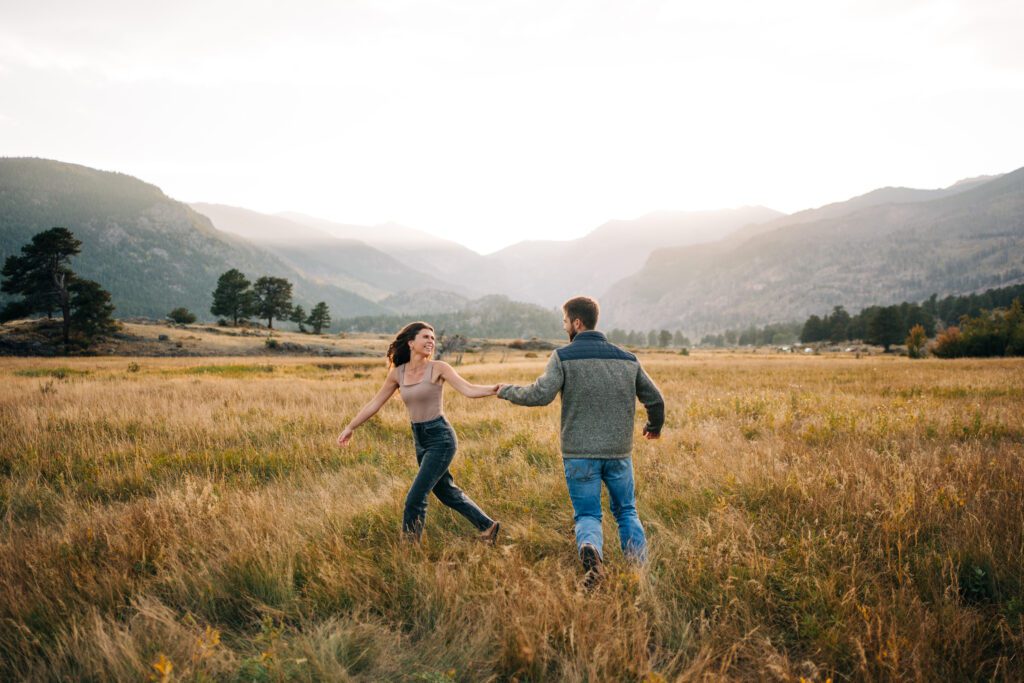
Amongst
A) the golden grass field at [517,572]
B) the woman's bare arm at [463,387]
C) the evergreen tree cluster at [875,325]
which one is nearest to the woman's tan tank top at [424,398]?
the woman's bare arm at [463,387]

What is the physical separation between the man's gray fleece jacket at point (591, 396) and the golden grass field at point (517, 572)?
98cm

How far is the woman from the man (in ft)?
2.44

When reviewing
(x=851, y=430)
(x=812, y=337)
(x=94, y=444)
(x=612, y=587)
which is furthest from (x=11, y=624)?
(x=812, y=337)

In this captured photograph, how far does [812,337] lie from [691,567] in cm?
13239

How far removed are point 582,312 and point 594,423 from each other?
1.02 meters

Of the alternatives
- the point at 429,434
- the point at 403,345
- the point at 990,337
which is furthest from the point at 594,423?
the point at 990,337

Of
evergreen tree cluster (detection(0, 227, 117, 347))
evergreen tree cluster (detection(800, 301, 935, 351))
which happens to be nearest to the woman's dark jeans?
evergreen tree cluster (detection(0, 227, 117, 347))

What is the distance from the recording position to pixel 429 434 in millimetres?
4520

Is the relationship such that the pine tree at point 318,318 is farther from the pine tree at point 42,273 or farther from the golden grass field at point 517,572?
the golden grass field at point 517,572

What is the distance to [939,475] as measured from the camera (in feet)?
16.5

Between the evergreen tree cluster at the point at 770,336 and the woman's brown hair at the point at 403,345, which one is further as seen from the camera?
the evergreen tree cluster at the point at 770,336

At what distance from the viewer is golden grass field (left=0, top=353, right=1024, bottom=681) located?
107 inches

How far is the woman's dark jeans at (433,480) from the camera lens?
14.3ft

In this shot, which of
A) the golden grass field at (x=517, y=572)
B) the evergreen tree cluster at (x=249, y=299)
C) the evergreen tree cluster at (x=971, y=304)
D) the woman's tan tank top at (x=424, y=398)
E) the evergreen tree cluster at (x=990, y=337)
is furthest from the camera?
the evergreen tree cluster at (x=971, y=304)
